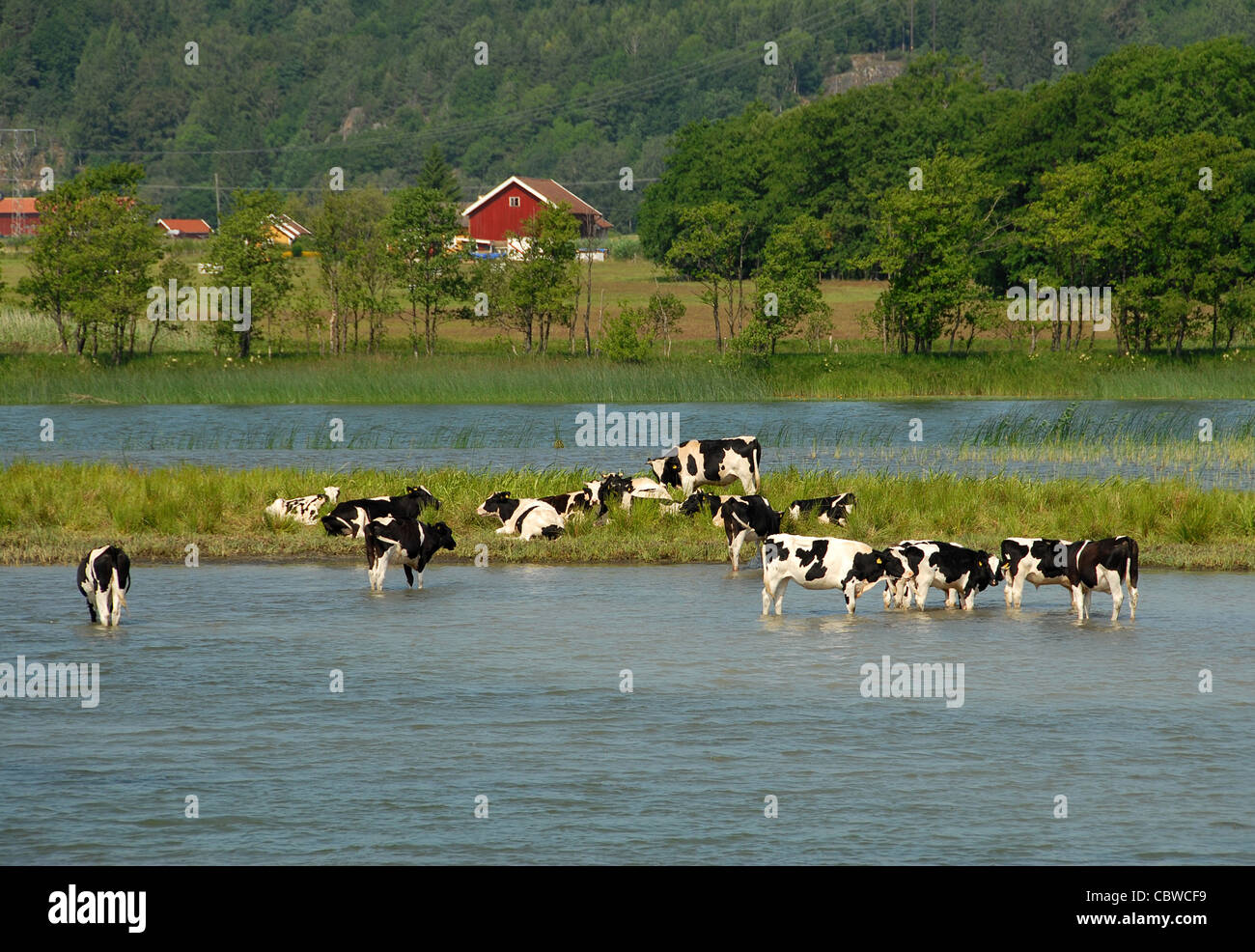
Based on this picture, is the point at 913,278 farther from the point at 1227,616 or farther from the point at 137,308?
the point at 1227,616

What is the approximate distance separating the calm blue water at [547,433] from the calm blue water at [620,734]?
14.3 meters

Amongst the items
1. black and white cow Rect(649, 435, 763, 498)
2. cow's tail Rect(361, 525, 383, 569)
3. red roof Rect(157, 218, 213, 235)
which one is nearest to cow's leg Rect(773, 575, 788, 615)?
cow's tail Rect(361, 525, 383, 569)

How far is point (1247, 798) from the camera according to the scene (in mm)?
11727

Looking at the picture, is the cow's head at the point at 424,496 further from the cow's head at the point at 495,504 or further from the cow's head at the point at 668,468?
the cow's head at the point at 668,468

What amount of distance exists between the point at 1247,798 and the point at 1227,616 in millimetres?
7787

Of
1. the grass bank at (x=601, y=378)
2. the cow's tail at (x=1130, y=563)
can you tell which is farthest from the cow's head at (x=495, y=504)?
the grass bank at (x=601, y=378)

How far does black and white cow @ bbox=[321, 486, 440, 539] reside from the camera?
76.7ft

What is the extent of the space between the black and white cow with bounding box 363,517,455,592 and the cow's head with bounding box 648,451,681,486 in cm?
757

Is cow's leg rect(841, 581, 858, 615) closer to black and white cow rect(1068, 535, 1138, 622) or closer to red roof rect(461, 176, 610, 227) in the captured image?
black and white cow rect(1068, 535, 1138, 622)

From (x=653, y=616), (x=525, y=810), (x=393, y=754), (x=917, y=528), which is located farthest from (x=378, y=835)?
(x=917, y=528)

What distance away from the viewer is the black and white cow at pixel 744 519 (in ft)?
73.0

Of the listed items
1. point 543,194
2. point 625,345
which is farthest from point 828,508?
point 543,194

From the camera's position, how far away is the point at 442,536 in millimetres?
21734

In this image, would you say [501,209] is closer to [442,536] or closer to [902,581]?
[442,536]
